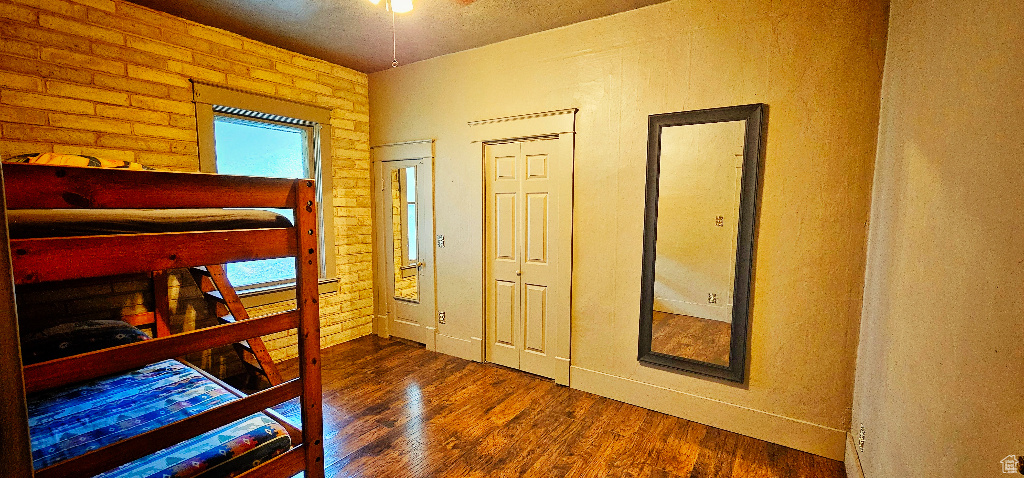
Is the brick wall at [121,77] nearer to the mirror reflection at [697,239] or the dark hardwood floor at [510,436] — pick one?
the dark hardwood floor at [510,436]

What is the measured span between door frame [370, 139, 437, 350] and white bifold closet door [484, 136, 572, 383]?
69 cm

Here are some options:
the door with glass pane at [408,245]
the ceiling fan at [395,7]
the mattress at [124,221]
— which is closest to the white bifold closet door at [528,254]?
the door with glass pane at [408,245]

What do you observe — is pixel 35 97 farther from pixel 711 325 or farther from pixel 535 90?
pixel 711 325

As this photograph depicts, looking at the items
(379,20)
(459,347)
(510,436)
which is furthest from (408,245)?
(510,436)

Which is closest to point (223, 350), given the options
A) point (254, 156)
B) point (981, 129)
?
point (254, 156)

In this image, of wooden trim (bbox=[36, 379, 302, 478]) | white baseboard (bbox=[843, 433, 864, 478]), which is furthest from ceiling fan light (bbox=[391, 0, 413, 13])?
white baseboard (bbox=[843, 433, 864, 478])

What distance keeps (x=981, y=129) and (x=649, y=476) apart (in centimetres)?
213

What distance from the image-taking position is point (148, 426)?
1.50m

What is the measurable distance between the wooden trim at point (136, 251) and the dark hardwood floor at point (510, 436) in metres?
1.59

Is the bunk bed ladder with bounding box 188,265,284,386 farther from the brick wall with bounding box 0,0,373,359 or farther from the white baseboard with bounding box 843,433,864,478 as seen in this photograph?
the white baseboard with bounding box 843,433,864,478

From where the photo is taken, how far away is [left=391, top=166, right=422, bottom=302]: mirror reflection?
439 centimetres

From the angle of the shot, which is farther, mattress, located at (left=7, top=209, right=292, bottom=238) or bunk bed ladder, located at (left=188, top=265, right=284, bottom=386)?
bunk bed ladder, located at (left=188, top=265, right=284, bottom=386)

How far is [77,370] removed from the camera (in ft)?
3.51

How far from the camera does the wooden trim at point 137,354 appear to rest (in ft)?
3.34
